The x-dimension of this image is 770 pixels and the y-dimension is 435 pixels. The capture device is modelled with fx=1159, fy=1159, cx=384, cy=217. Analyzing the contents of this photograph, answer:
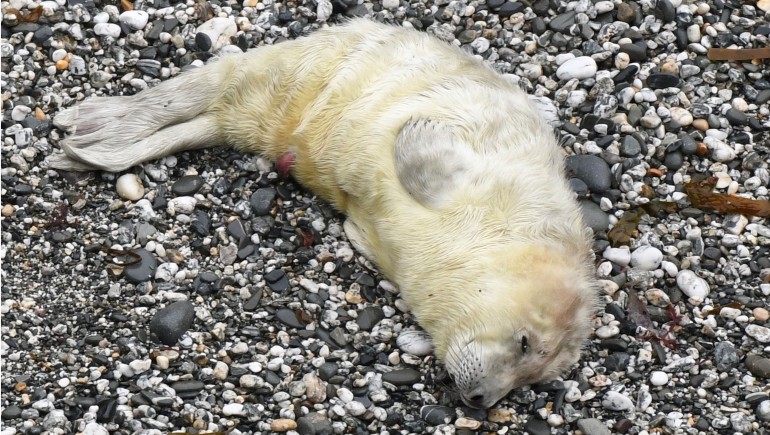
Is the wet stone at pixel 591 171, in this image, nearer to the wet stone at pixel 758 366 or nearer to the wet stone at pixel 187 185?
the wet stone at pixel 758 366

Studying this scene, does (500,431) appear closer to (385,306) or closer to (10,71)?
(385,306)

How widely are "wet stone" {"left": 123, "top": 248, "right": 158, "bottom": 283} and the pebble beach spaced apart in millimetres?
15

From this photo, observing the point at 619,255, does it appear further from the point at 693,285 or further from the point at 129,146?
the point at 129,146

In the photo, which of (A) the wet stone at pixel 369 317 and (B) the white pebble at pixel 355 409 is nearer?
(B) the white pebble at pixel 355 409

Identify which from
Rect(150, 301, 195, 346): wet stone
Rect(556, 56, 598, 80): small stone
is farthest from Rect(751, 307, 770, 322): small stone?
Rect(150, 301, 195, 346): wet stone

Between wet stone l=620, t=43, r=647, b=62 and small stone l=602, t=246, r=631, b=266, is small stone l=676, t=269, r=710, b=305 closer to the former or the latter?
small stone l=602, t=246, r=631, b=266

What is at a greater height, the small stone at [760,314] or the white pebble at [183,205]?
the white pebble at [183,205]

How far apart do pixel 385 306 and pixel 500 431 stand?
0.87m

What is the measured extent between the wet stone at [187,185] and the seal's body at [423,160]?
21cm

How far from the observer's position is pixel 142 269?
5.57 meters

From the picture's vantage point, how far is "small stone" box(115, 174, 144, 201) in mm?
5938

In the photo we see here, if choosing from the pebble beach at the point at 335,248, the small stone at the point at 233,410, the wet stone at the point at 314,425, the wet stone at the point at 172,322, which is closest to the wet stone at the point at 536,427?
the pebble beach at the point at 335,248

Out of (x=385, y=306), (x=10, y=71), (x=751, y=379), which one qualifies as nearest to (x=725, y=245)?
(x=751, y=379)

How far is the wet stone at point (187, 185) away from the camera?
235 inches
